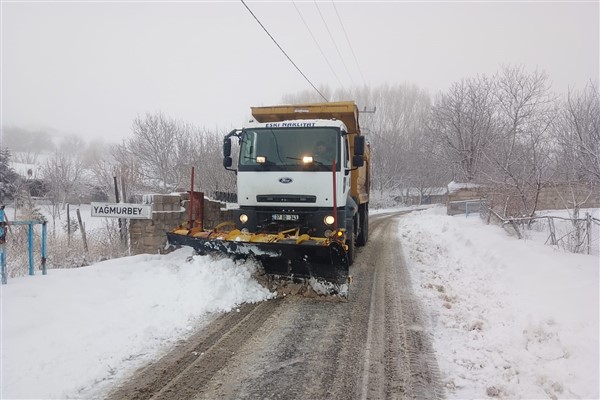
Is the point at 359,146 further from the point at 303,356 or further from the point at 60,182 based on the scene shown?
the point at 60,182

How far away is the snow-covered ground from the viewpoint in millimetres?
3408

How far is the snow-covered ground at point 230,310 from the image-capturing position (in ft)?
11.2

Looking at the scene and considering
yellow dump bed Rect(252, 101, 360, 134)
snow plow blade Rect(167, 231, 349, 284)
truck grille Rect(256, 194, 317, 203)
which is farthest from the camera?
yellow dump bed Rect(252, 101, 360, 134)

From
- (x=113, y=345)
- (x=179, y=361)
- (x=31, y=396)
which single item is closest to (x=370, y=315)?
(x=179, y=361)

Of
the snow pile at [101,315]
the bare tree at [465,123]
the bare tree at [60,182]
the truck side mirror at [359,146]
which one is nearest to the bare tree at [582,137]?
the truck side mirror at [359,146]

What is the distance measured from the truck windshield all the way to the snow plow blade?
1575 millimetres

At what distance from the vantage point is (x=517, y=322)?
184 inches

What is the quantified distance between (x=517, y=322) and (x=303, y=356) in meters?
2.73

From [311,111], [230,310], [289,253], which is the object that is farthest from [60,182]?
[289,253]

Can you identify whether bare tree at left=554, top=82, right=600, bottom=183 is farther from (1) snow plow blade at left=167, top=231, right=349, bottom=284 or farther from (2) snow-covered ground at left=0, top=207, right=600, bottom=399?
(1) snow plow blade at left=167, top=231, right=349, bottom=284

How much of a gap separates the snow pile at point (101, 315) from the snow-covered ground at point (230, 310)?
12 mm

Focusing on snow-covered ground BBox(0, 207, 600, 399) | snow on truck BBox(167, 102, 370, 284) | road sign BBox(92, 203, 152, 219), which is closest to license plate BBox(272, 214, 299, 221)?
snow on truck BBox(167, 102, 370, 284)

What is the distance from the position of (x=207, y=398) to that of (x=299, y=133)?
4996 millimetres

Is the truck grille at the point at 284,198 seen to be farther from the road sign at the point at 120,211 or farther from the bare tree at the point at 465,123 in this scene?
the bare tree at the point at 465,123
